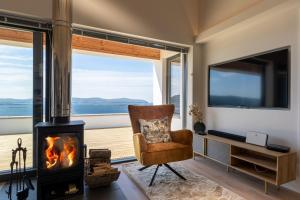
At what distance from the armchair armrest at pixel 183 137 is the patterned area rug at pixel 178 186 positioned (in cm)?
45

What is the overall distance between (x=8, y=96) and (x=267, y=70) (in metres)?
3.45

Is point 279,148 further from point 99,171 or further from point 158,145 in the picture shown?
point 99,171

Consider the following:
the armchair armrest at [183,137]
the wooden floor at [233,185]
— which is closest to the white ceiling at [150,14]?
the armchair armrest at [183,137]

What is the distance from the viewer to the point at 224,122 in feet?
10.5

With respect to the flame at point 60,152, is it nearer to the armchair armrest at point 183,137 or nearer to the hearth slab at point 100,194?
the hearth slab at point 100,194

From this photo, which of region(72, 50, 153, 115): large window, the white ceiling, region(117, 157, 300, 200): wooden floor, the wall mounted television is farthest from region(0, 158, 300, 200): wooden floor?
region(72, 50, 153, 115): large window

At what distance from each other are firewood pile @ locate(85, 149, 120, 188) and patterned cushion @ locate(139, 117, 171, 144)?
1.92ft

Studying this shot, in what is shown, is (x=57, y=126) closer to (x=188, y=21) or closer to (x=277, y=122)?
(x=277, y=122)

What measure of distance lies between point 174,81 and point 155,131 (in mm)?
2027

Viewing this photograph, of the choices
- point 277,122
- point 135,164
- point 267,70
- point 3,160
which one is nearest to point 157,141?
point 135,164

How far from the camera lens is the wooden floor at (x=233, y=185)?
6.84 ft

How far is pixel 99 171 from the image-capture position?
2.18m

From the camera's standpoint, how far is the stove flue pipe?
2.02 meters

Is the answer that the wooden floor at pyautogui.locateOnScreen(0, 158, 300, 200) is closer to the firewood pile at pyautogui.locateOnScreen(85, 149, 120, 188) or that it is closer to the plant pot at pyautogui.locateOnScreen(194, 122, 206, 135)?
the firewood pile at pyautogui.locateOnScreen(85, 149, 120, 188)
